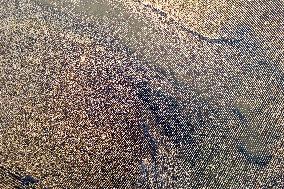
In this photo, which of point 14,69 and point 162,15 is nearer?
point 14,69

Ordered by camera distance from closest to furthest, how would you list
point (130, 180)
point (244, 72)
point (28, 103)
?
point (130, 180), point (28, 103), point (244, 72)

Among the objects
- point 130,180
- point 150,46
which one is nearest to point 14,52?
point 150,46

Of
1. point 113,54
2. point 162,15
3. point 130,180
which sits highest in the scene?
point 162,15

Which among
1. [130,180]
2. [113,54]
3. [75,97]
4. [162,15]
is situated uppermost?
[162,15]

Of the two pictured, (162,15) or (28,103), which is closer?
(28,103)

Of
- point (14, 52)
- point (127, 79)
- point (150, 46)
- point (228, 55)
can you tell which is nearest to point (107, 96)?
point (127, 79)

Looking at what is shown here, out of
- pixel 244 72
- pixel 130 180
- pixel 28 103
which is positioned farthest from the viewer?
pixel 244 72

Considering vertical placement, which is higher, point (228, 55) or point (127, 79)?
point (228, 55)

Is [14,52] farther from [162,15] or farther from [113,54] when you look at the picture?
[162,15]

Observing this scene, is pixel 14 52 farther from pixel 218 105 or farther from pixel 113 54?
pixel 218 105
